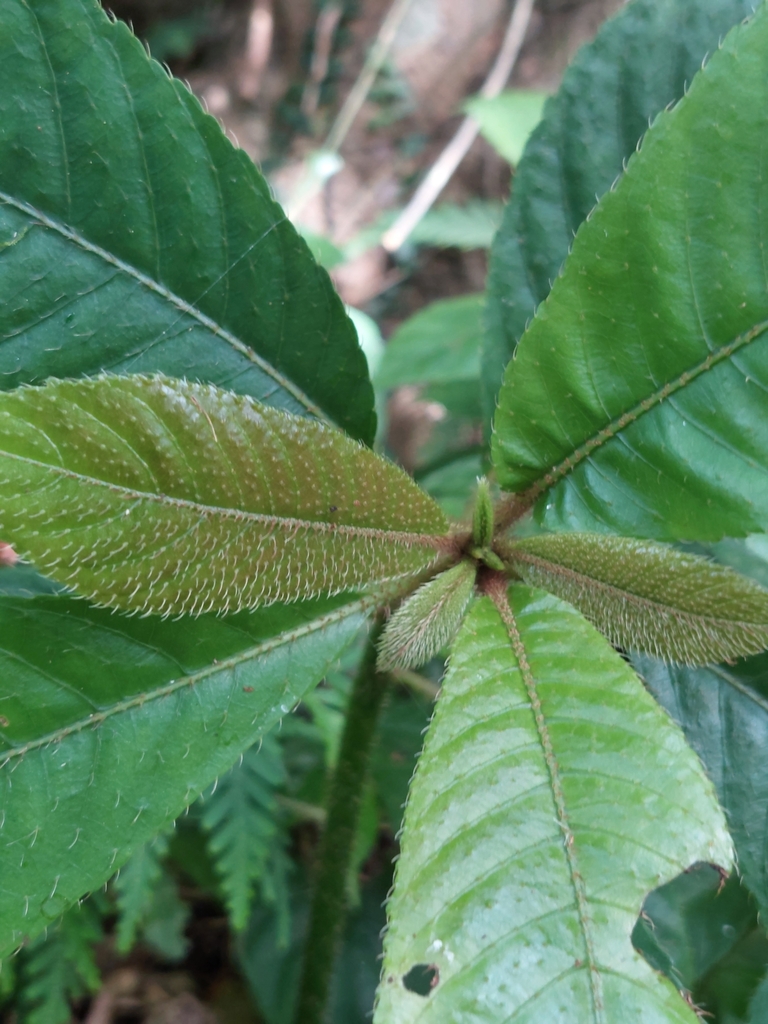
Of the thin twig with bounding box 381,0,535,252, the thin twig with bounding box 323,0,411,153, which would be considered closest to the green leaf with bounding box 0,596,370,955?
the thin twig with bounding box 381,0,535,252

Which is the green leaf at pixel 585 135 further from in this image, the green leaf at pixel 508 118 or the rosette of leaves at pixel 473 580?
the green leaf at pixel 508 118

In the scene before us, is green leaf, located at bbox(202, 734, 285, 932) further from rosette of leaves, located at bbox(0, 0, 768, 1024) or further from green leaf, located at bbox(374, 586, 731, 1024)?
green leaf, located at bbox(374, 586, 731, 1024)

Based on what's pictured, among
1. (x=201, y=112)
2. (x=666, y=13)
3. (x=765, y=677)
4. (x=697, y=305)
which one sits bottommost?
(x=765, y=677)

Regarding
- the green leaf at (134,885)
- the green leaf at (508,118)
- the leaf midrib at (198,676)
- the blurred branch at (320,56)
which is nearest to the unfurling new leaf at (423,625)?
the leaf midrib at (198,676)

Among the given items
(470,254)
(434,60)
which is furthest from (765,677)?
(434,60)

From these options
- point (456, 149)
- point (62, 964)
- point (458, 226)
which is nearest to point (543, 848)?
point (62, 964)

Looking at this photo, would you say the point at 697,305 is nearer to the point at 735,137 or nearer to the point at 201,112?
the point at 735,137

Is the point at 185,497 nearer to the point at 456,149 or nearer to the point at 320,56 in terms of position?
the point at 456,149
